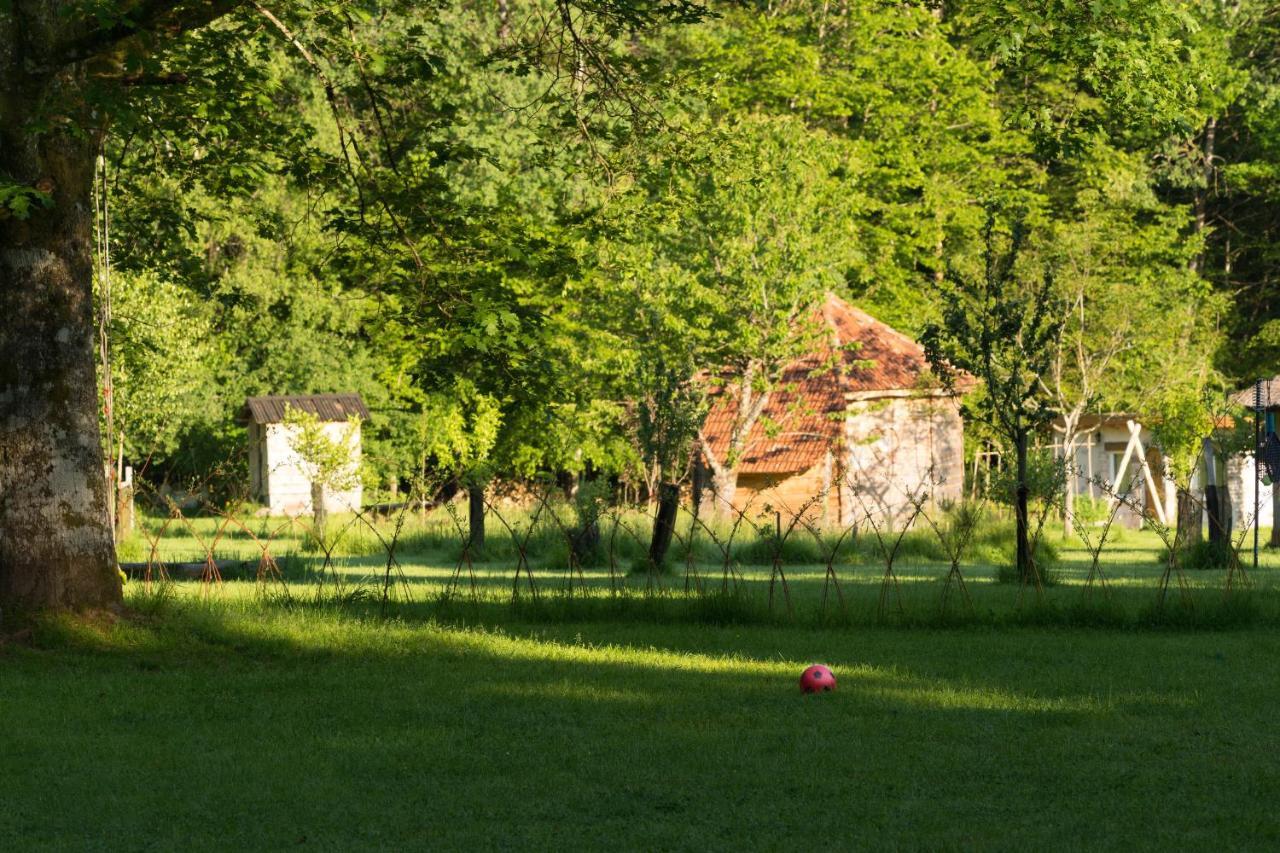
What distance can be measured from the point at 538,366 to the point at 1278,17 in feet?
130

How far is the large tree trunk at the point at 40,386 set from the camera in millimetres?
12898

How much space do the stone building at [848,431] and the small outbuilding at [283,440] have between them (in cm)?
1193

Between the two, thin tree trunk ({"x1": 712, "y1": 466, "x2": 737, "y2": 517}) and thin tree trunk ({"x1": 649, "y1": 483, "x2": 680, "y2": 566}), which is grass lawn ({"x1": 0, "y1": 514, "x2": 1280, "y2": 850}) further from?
thin tree trunk ({"x1": 712, "y1": 466, "x2": 737, "y2": 517})

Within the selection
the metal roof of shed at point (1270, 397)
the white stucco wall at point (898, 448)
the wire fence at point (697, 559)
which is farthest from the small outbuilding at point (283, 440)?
the metal roof of shed at point (1270, 397)

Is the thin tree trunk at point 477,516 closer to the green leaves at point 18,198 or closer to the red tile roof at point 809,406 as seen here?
the red tile roof at point 809,406

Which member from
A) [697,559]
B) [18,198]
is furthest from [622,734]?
[697,559]

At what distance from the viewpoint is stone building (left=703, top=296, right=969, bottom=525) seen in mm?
37656

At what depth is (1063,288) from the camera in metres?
38.8

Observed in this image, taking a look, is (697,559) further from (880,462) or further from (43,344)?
(43,344)

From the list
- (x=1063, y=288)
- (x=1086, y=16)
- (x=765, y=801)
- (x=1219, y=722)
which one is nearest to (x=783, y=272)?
(x=1063, y=288)

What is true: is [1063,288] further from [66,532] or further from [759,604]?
[66,532]

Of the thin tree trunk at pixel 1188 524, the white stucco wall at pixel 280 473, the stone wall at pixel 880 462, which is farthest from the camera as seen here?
the white stucco wall at pixel 280 473

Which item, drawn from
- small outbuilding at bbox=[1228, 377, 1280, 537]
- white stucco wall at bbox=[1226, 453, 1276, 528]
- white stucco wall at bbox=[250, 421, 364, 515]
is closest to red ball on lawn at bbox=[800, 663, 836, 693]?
small outbuilding at bbox=[1228, 377, 1280, 537]

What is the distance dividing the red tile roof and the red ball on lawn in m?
25.1
